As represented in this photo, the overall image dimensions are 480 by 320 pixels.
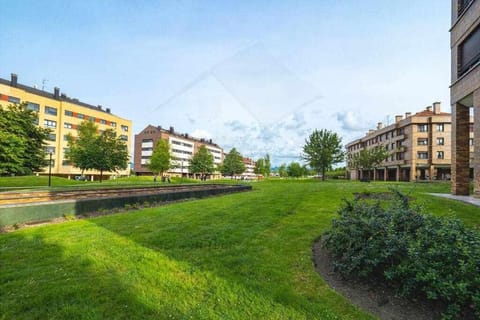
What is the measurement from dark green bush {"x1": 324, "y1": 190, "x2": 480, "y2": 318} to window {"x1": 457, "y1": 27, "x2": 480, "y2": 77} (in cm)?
1420

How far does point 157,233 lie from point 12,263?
8.92ft

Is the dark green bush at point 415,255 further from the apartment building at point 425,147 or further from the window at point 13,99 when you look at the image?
the window at point 13,99

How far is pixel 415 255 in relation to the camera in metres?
3.24

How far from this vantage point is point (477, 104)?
12836mm

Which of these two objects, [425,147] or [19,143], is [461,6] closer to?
[19,143]

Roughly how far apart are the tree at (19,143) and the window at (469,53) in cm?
3245

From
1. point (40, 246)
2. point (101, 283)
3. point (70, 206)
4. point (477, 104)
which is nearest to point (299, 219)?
point (101, 283)

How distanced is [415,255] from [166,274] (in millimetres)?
3614

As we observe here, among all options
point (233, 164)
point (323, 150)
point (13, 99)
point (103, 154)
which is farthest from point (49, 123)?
point (323, 150)

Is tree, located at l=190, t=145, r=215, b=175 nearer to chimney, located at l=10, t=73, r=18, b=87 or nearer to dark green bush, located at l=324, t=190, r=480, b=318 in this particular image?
chimney, located at l=10, t=73, r=18, b=87

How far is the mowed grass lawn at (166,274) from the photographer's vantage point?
3002 mm

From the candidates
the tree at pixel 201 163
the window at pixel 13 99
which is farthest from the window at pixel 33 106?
the tree at pixel 201 163

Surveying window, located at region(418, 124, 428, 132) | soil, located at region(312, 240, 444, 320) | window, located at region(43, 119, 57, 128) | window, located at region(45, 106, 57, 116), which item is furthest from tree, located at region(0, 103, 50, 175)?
window, located at region(418, 124, 428, 132)

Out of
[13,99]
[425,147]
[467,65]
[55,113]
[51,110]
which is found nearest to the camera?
[467,65]
